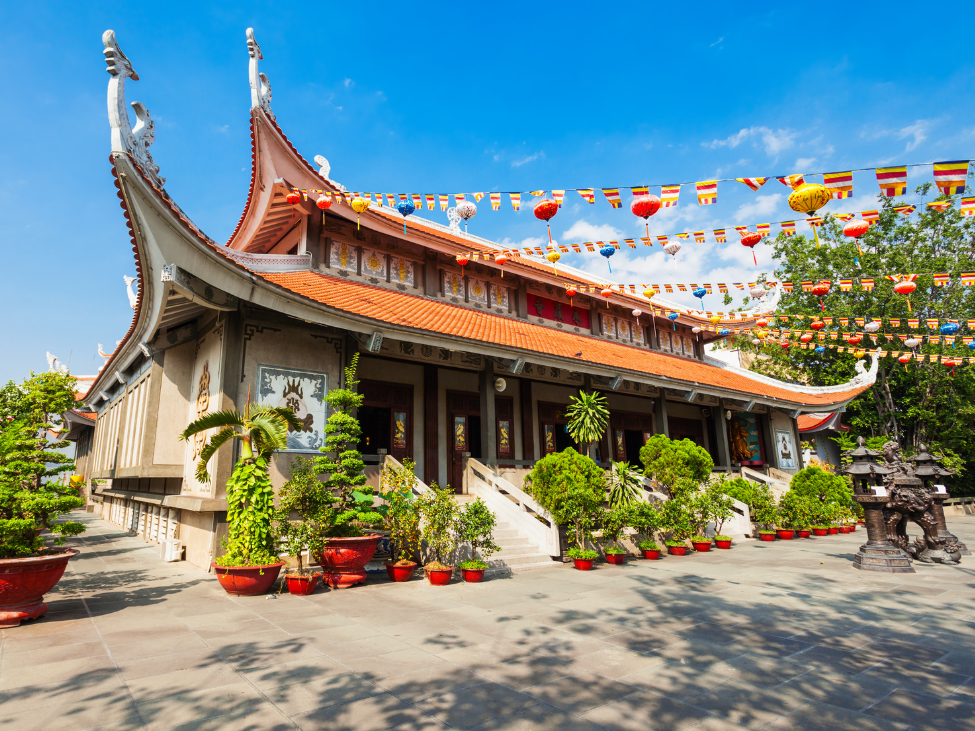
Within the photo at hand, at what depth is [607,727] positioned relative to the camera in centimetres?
303

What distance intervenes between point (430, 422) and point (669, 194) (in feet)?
22.0

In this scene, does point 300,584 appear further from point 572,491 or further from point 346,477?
point 572,491

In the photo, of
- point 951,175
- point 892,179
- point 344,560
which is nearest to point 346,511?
point 344,560

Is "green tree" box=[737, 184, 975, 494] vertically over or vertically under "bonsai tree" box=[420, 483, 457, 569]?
over

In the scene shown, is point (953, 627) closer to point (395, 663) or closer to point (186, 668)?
point (395, 663)

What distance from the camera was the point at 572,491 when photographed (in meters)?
9.09

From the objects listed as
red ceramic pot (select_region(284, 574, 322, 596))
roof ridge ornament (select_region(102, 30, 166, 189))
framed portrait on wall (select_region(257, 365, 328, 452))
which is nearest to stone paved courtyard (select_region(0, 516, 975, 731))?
red ceramic pot (select_region(284, 574, 322, 596))

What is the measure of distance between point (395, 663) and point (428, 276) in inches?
391

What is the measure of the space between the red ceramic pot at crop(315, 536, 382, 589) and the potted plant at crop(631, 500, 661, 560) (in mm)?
5014

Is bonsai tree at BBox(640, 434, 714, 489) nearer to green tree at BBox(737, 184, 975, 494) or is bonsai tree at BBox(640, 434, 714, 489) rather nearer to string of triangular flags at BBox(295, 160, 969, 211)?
string of triangular flags at BBox(295, 160, 969, 211)

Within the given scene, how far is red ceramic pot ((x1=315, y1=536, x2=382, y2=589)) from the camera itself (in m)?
7.03

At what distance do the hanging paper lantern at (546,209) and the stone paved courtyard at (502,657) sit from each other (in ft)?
19.1

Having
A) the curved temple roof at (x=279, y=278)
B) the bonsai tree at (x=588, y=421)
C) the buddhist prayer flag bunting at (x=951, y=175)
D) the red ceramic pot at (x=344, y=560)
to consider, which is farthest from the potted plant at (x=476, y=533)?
the buddhist prayer flag bunting at (x=951, y=175)

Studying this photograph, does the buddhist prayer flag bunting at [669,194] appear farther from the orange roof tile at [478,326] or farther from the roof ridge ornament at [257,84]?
the roof ridge ornament at [257,84]
